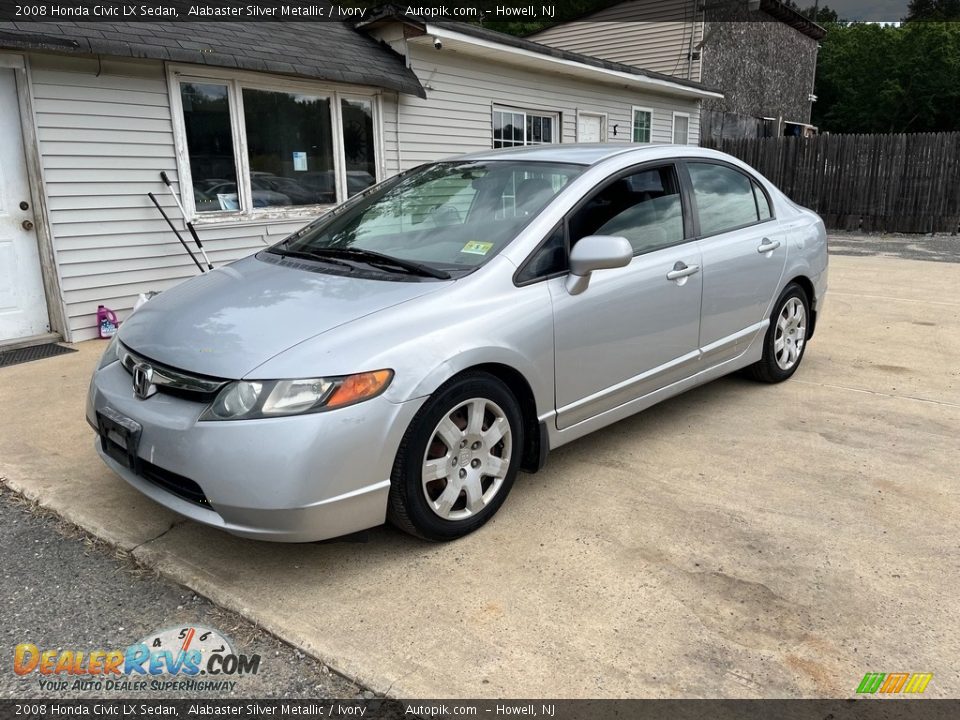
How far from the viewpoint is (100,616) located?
8.08ft

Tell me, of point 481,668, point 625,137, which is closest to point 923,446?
point 481,668

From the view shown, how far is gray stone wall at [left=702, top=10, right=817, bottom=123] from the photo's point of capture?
18922 millimetres

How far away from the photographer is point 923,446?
3.79m

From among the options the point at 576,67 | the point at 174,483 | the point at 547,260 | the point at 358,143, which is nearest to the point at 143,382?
the point at 174,483

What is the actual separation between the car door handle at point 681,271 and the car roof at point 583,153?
583 millimetres

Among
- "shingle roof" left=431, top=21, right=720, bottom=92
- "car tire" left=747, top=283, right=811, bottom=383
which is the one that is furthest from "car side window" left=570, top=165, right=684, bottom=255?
"shingle roof" left=431, top=21, right=720, bottom=92

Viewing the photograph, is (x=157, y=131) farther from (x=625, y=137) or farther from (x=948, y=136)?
(x=948, y=136)

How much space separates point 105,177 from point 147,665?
17.4ft

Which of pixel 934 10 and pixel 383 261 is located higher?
pixel 934 10

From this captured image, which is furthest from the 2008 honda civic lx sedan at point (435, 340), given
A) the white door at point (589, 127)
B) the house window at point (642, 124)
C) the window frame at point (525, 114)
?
the house window at point (642, 124)

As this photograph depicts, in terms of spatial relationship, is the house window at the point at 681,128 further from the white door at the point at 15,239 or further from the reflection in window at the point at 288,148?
the white door at the point at 15,239

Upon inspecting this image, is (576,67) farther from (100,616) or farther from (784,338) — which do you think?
(100,616)

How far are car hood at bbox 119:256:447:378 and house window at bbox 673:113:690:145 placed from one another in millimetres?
13333

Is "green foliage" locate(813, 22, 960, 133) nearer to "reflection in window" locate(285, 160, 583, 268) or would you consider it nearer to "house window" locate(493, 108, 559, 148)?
"house window" locate(493, 108, 559, 148)
